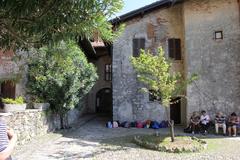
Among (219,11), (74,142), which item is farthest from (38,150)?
(219,11)

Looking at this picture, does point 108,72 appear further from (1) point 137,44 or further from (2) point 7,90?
(2) point 7,90

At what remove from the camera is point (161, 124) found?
18.3 meters

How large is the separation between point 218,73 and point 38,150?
34.9ft

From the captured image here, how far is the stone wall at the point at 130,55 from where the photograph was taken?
18812 mm

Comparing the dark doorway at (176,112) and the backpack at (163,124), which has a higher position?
the dark doorway at (176,112)

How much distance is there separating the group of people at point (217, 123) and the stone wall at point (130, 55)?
2651mm

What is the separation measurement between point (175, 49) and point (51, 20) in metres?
16.5

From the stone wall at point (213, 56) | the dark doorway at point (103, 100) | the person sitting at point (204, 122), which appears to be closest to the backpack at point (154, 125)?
the stone wall at point (213, 56)

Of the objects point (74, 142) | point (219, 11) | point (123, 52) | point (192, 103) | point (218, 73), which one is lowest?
point (74, 142)

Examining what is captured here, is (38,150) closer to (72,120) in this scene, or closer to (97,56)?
(72,120)

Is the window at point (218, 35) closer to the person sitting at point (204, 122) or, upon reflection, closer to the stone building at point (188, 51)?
the stone building at point (188, 51)

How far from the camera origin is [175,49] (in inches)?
747

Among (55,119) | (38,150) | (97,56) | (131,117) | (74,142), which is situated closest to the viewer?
(38,150)

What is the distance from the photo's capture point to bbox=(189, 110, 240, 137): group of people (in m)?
15.7
